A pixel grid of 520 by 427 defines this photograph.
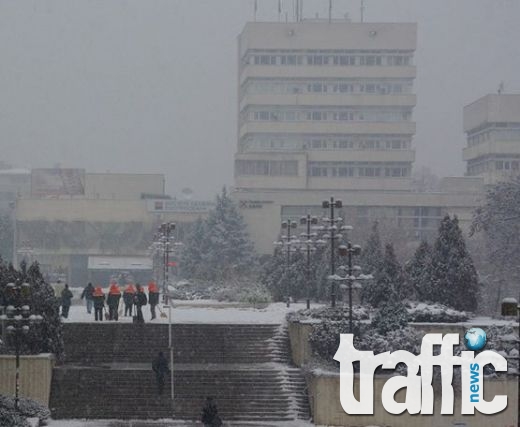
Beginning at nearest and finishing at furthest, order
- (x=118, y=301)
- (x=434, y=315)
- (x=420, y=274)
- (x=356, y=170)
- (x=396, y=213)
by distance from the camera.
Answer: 1. (x=434, y=315)
2. (x=118, y=301)
3. (x=420, y=274)
4. (x=396, y=213)
5. (x=356, y=170)

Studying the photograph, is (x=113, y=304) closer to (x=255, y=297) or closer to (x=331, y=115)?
(x=255, y=297)

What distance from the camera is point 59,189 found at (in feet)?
477

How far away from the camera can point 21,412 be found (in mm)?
35375

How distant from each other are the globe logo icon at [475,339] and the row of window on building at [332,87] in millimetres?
112583

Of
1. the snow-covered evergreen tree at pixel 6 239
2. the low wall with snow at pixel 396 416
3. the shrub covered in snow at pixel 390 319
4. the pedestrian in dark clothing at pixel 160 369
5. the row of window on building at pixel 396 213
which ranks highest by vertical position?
the row of window on building at pixel 396 213

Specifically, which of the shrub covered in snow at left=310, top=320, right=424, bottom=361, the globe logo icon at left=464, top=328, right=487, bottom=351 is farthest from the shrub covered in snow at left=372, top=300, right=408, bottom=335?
the globe logo icon at left=464, top=328, right=487, bottom=351

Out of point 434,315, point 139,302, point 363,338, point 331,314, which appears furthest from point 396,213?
point 363,338

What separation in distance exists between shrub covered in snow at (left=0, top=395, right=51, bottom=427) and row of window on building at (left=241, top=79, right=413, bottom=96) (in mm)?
116298

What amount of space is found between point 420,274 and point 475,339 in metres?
10.1

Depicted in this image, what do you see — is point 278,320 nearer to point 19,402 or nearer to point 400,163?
point 19,402

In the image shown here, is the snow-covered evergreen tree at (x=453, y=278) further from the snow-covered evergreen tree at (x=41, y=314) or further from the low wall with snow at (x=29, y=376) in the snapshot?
the low wall with snow at (x=29, y=376)

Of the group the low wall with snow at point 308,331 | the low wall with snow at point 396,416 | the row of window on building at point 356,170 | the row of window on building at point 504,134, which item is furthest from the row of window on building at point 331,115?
the low wall with snow at point 396,416

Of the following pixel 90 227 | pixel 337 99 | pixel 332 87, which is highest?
pixel 332 87

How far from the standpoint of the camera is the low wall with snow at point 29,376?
37344 mm
